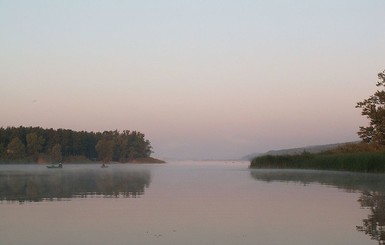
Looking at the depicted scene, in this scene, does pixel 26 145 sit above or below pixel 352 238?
above

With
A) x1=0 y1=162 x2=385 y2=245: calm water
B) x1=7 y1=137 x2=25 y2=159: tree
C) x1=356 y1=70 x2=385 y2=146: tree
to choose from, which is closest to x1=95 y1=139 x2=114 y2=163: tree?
x1=7 y1=137 x2=25 y2=159: tree

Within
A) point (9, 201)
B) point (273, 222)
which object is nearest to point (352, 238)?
point (273, 222)

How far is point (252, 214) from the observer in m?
14.4

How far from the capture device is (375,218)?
1318 centimetres

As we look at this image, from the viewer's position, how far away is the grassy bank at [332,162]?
41.9m

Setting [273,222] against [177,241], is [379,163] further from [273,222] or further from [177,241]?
[177,241]

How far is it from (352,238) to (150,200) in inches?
346

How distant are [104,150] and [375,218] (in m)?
125

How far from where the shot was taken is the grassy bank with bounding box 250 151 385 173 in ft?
137

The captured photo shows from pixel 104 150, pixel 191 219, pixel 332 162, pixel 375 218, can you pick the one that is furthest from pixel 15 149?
pixel 375 218

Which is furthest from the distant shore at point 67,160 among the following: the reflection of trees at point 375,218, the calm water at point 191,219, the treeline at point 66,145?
the reflection of trees at point 375,218

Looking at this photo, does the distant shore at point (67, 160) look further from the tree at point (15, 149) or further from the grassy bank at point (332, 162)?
the grassy bank at point (332, 162)

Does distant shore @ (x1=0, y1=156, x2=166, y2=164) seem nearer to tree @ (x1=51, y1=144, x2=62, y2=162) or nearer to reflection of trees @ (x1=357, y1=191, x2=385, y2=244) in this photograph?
tree @ (x1=51, y1=144, x2=62, y2=162)

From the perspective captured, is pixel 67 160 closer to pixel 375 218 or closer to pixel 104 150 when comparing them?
pixel 104 150
